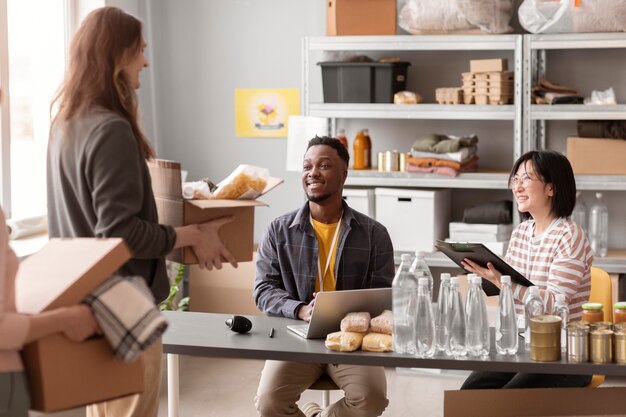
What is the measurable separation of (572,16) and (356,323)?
8.03 feet

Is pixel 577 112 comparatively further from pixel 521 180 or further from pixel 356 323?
pixel 356 323

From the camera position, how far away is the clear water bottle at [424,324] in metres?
2.75

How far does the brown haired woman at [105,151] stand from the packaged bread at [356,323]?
630 mm

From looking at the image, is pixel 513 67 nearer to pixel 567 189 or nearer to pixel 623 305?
pixel 567 189

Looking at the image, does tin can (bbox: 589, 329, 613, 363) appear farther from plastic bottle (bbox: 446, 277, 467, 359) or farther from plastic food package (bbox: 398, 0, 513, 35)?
plastic food package (bbox: 398, 0, 513, 35)

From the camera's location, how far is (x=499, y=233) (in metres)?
4.82

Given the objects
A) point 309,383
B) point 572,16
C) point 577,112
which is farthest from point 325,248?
point 572,16

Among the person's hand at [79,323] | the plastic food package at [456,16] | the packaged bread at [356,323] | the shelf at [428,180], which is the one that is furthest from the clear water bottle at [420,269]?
the plastic food package at [456,16]

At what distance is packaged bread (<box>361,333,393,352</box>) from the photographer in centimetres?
278

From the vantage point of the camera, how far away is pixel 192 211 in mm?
2674

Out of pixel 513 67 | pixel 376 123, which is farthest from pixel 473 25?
pixel 376 123

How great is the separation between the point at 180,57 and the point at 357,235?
8.39ft

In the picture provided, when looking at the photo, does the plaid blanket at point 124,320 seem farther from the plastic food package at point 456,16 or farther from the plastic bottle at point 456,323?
the plastic food package at point 456,16

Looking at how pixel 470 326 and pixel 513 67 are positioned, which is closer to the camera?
pixel 470 326
